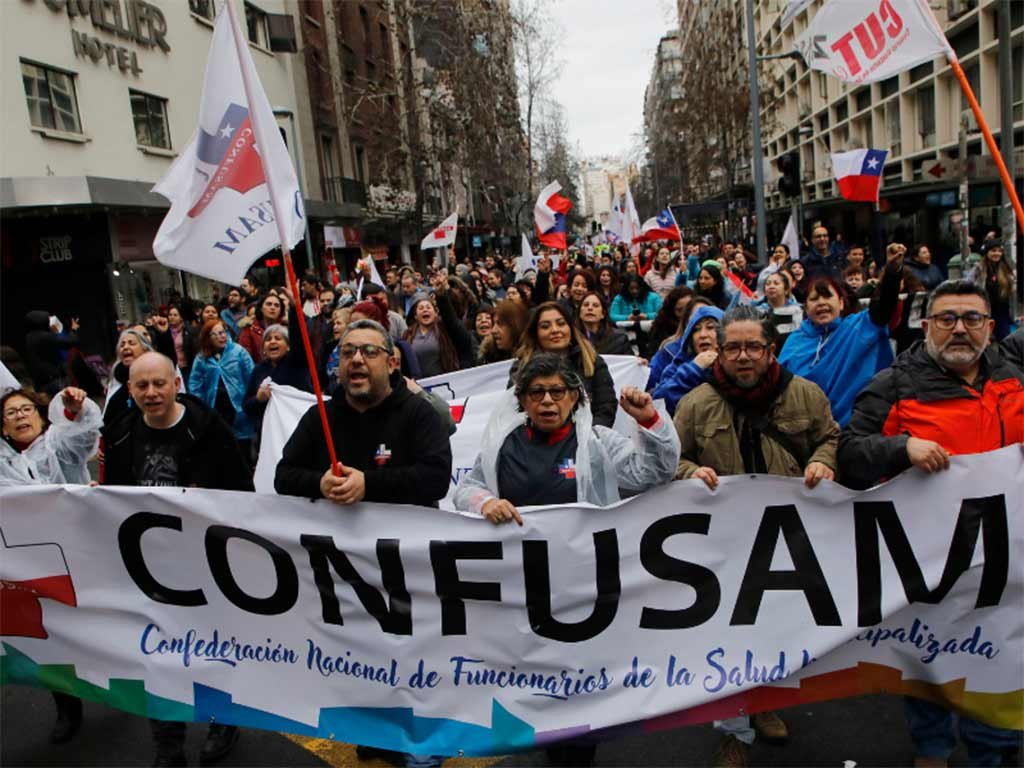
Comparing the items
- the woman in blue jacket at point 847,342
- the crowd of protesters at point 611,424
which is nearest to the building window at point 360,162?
the crowd of protesters at point 611,424

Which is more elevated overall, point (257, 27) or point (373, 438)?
point (257, 27)

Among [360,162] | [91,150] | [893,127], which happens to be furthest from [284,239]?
[893,127]

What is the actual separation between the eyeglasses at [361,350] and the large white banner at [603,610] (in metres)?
0.57

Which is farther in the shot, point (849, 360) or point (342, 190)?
point (342, 190)

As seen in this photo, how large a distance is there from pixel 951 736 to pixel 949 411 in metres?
1.22

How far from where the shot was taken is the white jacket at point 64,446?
166 inches

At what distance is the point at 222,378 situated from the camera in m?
6.69

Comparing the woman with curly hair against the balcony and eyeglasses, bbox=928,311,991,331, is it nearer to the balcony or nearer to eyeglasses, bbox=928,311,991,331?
eyeglasses, bbox=928,311,991,331

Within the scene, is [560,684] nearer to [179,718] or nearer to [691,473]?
[691,473]

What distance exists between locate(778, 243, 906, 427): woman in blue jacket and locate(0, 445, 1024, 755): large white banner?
1.36 meters

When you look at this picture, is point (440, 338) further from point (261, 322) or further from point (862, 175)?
point (862, 175)

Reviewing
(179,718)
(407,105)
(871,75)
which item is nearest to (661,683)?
(179,718)

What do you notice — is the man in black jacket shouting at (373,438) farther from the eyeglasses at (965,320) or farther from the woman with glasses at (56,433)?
the eyeglasses at (965,320)

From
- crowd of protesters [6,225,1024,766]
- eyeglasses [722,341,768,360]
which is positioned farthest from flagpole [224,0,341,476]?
eyeglasses [722,341,768,360]
